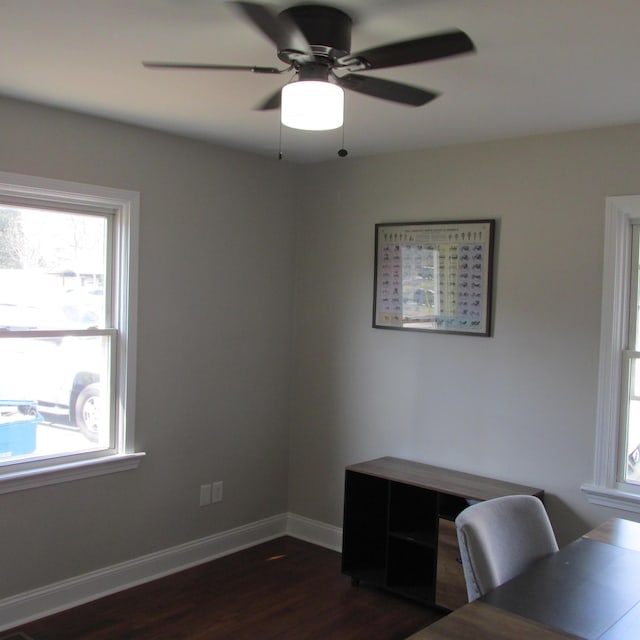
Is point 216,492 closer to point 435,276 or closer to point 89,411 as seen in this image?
point 89,411

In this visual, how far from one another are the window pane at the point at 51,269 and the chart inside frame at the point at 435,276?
157cm

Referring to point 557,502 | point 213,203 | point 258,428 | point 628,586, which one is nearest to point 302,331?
point 258,428

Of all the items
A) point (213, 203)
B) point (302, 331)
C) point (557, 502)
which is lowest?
point (557, 502)

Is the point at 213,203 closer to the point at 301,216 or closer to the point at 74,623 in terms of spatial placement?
the point at 301,216

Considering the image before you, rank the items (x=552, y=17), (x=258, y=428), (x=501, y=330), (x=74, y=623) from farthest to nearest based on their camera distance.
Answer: (x=258, y=428)
(x=501, y=330)
(x=74, y=623)
(x=552, y=17)

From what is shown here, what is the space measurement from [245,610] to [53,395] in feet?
4.62

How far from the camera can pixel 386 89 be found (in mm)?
2252

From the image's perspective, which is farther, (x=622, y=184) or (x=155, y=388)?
(x=155, y=388)

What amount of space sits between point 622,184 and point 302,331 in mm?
2073

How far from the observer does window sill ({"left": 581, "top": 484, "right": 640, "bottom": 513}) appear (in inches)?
Result: 123

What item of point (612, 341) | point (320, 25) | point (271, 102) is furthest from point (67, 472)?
point (612, 341)

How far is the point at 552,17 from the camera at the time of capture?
78.5 inches

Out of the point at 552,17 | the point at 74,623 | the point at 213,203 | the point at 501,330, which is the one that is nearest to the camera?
the point at 552,17

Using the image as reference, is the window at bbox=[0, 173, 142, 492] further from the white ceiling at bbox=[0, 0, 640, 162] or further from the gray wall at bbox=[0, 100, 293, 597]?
the white ceiling at bbox=[0, 0, 640, 162]
